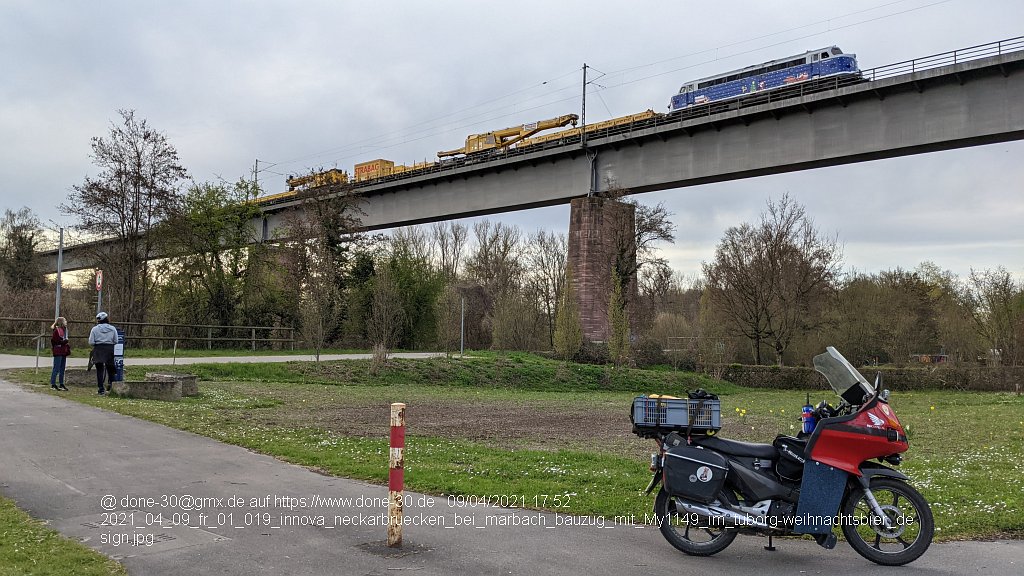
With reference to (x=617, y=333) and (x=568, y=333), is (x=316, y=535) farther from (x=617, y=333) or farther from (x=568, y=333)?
(x=568, y=333)

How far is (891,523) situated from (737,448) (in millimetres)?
1257

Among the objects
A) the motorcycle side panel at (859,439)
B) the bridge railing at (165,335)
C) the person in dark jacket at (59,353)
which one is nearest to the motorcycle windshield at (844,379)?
the motorcycle side panel at (859,439)

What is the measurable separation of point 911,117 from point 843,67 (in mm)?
4981

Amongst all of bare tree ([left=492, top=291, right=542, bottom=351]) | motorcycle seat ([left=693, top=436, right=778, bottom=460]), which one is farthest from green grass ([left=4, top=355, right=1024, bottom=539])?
bare tree ([left=492, top=291, right=542, bottom=351])

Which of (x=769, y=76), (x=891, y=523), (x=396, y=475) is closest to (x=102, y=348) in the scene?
(x=396, y=475)

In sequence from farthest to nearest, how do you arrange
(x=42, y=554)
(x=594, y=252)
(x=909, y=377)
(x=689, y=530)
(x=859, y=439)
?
1. (x=594, y=252)
2. (x=909, y=377)
3. (x=689, y=530)
4. (x=859, y=439)
5. (x=42, y=554)

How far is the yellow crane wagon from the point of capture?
45844 millimetres

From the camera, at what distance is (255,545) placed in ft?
19.0

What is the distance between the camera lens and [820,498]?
5707 millimetres

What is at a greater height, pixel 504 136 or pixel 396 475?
pixel 504 136

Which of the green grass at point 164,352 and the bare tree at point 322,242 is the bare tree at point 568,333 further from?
the green grass at point 164,352

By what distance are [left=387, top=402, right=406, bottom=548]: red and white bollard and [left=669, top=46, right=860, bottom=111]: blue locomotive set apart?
103 feet

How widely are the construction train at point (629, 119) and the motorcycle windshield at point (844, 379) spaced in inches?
1147

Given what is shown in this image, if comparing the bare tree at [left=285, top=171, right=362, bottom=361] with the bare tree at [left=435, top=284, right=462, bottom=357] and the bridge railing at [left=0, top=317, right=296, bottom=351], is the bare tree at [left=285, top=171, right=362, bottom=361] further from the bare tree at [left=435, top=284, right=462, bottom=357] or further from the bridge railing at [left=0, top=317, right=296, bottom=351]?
the bare tree at [left=435, top=284, right=462, bottom=357]
